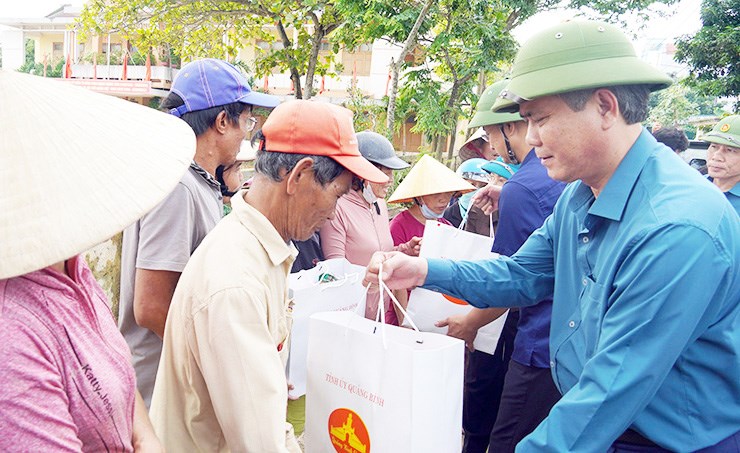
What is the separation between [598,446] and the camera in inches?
54.7

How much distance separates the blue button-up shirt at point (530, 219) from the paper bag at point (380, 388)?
0.74 m

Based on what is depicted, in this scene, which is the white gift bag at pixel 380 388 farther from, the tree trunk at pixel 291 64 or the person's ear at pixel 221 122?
the tree trunk at pixel 291 64

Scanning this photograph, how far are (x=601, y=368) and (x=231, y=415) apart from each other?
35.7 inches

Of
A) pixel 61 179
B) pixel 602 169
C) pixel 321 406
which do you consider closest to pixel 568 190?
pixel 602 169

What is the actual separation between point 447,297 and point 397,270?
777mm

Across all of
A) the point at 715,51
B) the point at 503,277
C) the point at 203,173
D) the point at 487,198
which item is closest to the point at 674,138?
the point at 487,198

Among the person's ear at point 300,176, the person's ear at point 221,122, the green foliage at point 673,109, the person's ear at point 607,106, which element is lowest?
the person's ear at point 300,176

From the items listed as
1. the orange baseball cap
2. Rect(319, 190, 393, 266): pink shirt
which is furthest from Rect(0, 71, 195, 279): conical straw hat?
Rect(319, 190, 393, 266): pink shirt

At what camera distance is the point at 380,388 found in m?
1.69

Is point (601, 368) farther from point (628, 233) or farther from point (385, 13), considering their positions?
point (385, 13)

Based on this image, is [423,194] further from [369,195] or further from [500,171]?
[500,171]

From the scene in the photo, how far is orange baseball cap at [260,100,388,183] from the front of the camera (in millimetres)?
1656

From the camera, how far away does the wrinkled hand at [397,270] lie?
7.04 ft

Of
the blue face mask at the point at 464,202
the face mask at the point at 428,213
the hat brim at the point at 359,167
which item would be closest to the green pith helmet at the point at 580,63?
the hat brim at the point at 359,167
